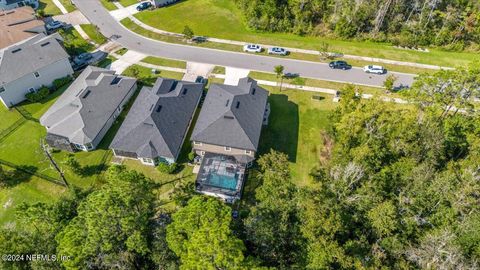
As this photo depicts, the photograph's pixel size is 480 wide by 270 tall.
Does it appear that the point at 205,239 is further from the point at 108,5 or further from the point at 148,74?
the point at 108,5

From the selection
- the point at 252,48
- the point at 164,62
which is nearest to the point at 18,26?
the point at 164,62

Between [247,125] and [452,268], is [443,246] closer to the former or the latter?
[452,268]

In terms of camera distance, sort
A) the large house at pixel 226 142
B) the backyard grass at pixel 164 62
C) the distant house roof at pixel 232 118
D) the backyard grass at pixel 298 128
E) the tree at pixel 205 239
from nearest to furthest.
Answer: the tree at pixel 205 239, the large house at pixel 226 142, the distant house roof at pixel 232 118, the backyard grass at pixel 298 128, the backyard grass at pixel 164 62

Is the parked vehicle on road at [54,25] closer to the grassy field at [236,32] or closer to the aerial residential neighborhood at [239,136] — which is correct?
the aerial residential neighborhood at [239,136]

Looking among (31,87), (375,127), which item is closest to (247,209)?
(375,127)

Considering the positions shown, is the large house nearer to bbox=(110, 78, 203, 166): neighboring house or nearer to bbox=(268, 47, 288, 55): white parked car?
bbox=(110, 78, 203, 166): neighboring house

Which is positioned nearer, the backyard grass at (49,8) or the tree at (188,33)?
the tree at (188,33)

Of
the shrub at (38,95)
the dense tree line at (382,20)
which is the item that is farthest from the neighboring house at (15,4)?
the dense tree line at (382,20)
